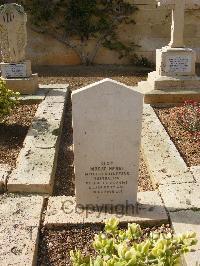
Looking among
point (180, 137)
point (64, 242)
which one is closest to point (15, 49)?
point (180, 137)

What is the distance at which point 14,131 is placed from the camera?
5555mm

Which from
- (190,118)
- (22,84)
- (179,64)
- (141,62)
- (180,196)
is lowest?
(180,196)

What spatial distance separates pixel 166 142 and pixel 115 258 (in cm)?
335

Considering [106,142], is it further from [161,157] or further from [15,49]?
[15,49]

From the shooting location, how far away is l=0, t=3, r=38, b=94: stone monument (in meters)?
6.85

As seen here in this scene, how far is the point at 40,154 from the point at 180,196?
1.78 m

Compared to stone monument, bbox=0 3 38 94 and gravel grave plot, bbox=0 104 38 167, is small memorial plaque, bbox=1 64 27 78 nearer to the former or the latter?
stone monument, bbox=0 3 38 94

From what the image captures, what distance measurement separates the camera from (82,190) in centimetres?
360

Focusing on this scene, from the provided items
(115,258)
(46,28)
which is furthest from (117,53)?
(115,258)

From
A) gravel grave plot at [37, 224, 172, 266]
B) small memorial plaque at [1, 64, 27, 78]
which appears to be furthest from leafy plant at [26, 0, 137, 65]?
gravel grave plot at [37, 224, 172, 266]

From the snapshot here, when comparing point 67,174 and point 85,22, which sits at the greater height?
A: point 85,22

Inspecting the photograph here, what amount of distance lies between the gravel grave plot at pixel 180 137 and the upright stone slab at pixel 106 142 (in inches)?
49.1

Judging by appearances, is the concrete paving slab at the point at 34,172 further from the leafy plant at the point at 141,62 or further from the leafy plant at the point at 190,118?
the leafy plant at the point at 141,62

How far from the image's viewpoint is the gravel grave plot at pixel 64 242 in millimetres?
2992
